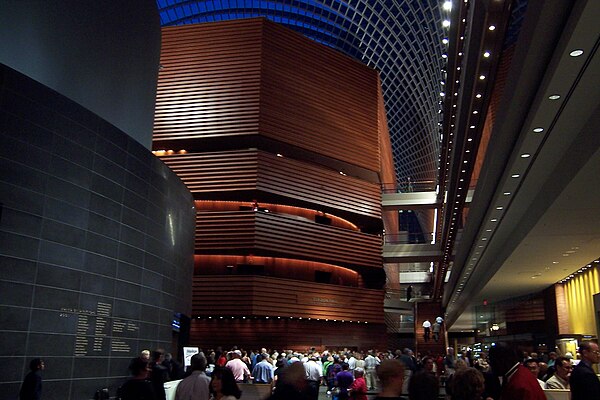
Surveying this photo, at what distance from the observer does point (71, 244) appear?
9125mm

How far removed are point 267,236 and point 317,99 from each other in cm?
695

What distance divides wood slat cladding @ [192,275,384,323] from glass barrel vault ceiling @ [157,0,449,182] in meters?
12.5

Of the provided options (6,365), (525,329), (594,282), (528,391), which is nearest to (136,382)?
(528,391)

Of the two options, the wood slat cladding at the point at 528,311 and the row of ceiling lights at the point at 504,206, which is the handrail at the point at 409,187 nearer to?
the row of ceiling lights at the point at 504,206

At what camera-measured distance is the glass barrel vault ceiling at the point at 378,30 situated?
35.1 m

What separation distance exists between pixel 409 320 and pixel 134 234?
36518 millimetres

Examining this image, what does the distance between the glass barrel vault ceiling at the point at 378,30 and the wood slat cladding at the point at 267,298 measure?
492 inches

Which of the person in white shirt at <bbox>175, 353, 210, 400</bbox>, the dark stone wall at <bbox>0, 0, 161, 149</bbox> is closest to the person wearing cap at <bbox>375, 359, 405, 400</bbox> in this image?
the person in white shirt at <bbox>175, 353, 210, 400</bbox>

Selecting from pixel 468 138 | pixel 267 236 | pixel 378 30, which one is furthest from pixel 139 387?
pixel 378 30

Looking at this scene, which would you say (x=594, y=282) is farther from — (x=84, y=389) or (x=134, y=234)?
(x=84, y=389)

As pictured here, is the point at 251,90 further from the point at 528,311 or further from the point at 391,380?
the point at 391,380

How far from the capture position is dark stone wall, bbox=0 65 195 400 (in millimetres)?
8070

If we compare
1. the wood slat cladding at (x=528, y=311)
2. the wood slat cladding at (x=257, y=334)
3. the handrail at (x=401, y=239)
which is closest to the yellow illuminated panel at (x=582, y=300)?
the wood slat cladding at (x=528, y=311)

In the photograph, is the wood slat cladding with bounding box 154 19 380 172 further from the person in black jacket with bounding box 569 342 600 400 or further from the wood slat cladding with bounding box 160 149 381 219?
the person in black jacket with bounding box 569 342 600 400
